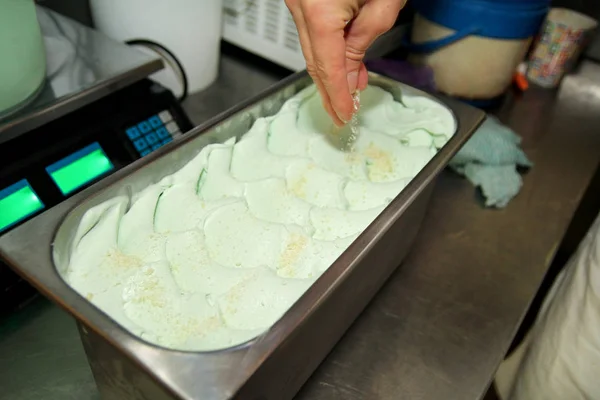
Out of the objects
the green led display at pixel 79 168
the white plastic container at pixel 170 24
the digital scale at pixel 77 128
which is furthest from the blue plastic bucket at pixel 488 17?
the green led display at pixel 79 168

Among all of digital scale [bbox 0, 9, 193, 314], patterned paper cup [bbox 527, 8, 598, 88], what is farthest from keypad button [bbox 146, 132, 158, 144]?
patterned paper cup [bbox 527, 8, 598, 88]

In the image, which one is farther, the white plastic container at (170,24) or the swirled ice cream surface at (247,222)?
the white plastic container at (170,24)

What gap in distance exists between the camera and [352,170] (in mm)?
782

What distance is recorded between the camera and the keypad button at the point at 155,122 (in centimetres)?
85

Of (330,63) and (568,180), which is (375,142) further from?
(568,180)

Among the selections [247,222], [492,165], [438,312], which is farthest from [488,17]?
[247,222]

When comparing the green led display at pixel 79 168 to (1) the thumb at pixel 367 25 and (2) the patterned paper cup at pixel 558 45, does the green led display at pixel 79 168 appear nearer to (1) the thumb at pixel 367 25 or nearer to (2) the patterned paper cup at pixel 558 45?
(1) the thumb at pixel 367 25

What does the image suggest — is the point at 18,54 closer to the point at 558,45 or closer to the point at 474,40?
the point at 474,40

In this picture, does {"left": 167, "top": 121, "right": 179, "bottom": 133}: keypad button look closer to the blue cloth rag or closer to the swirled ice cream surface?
the swirled ice cream surface

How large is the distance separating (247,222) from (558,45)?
1.12 meters

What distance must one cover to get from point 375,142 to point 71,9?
0.75 metres

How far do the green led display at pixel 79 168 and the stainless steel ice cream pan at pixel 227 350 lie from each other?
153 mm

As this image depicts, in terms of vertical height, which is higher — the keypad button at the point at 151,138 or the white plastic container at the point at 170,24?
the white plastic container at the point at 170,24

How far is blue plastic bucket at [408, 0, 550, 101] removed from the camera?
1076 millimetres
